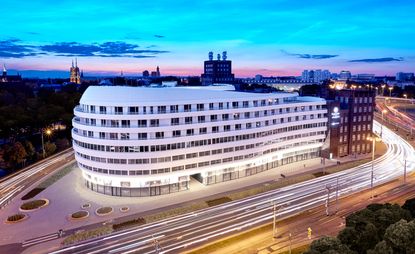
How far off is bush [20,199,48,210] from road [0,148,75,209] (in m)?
5.08

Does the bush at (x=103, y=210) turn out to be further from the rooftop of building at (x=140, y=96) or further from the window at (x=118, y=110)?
the rooftop of building at (x=140, y=96)

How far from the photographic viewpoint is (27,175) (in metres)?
88.6

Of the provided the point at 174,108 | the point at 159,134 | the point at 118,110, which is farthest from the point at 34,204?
the point at 174,108

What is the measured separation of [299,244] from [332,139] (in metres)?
60.6

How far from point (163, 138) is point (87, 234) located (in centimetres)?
2577

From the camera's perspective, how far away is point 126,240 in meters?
54.8

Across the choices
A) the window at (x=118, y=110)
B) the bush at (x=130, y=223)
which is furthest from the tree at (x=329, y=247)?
the window at (x=118, y=110)

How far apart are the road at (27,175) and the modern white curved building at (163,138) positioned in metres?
16.1

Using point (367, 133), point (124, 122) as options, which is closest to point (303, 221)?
point (124, 122)

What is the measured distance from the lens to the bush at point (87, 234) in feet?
179

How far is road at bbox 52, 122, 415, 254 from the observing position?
5303cm

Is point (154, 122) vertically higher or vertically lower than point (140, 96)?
lower

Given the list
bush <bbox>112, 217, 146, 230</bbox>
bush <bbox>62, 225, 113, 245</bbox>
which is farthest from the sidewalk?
bush <bbox>62, 225, 113, 245</bbox>

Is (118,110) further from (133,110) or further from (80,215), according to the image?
(80,215)
